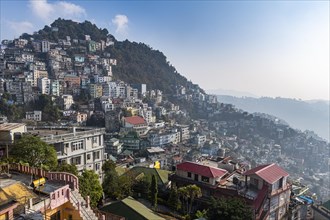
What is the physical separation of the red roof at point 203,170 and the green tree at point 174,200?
120 inches

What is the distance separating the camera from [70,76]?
4124 inches

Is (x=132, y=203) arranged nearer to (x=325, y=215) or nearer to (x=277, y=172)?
(x=277, y=172)

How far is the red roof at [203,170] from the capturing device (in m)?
26.4

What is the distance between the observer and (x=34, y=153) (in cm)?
1917

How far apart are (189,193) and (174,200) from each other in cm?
203

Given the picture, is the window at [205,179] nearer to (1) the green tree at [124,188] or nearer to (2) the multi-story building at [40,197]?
(1) the green tree at [124,188]

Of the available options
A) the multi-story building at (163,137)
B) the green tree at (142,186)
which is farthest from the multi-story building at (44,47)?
the green tree at (142,186)

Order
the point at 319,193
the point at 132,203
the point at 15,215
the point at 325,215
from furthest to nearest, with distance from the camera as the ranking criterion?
1. the point at 319,193
2. the point at 325,215
3. the point at 132,203
4. the point at 15,215

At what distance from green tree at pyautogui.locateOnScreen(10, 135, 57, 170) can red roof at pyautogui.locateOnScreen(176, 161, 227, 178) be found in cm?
1306

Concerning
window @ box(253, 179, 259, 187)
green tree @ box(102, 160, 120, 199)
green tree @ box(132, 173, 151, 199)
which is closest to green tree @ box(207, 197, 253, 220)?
window @ box(253, 179, 259, 187)

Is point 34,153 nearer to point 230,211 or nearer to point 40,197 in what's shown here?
point 40,197

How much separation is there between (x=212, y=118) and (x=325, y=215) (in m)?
130

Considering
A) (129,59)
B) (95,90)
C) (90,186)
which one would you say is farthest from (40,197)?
(129,59)

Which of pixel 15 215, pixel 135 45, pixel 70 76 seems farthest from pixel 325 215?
pixel 135 45
